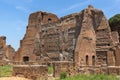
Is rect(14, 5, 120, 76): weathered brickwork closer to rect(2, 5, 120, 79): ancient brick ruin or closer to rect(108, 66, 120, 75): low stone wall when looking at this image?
rect(2, 5, 120, 79): ancient brick ruin

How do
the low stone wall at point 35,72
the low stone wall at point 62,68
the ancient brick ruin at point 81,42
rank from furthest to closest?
the ancient brick ruin at point 81,42
the low stone wall at point 62,68
the low stone wall at point 35,72

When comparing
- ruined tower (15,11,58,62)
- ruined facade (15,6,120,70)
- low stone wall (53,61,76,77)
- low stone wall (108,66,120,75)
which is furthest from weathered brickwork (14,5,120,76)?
low stone wall (108,66,120,75)

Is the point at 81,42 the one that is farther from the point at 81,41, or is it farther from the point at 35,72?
the point at 35,72

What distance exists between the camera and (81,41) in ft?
88.9

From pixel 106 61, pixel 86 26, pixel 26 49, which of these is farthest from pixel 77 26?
pixel 26 49

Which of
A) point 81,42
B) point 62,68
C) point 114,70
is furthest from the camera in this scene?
point 81,42

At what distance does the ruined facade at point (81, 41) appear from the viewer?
2706cm

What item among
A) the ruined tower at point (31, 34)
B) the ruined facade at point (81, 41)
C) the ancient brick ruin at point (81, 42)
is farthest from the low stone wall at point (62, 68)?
the ruined tower at point (31, 34)

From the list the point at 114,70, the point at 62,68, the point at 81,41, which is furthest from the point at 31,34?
the point at 114,70

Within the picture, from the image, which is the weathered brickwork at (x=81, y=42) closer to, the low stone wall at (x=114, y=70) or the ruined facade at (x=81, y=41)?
the ruined facade at (x=81, y=41)

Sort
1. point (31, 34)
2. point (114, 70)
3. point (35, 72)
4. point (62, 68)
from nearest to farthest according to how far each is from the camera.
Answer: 1. point (35, 72)
2. point (114, 70)
3. point (62, 68)
4. point (31, 34)

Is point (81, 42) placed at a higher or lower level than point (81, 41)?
lower

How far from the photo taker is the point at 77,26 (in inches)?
1122

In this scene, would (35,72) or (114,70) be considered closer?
(35,72)
